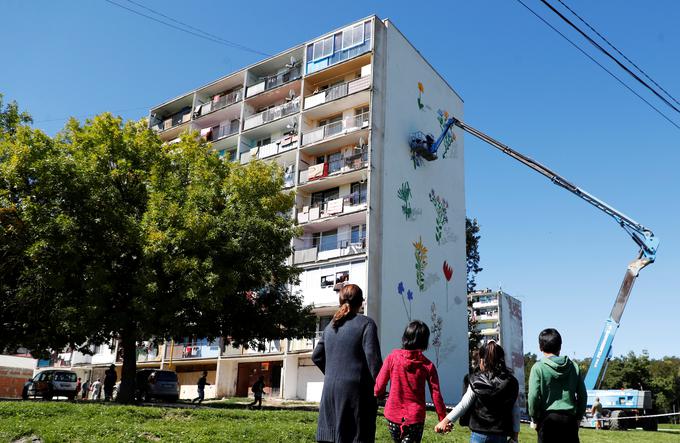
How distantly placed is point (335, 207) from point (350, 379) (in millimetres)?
29325

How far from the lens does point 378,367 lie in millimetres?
4836

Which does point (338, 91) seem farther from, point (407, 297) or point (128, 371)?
point (128, 371)

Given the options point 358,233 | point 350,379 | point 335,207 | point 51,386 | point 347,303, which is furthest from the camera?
point 335,207

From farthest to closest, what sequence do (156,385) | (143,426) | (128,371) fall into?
(156,385), (128,371), (143,426)

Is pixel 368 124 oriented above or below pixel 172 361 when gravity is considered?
above

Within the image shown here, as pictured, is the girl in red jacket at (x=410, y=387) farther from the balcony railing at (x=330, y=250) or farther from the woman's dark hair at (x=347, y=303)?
the balcony railing at (x=330, y=250)

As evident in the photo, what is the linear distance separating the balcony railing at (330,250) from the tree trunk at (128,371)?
12.6m

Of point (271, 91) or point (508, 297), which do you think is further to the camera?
point (508, 297)

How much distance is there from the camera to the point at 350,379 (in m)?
4.81

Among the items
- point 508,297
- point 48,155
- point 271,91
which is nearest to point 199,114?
point 271,91

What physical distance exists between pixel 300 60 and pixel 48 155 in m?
21.6

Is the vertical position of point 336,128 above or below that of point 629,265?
above

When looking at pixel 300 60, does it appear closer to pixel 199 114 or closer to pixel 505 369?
pixel 199 114

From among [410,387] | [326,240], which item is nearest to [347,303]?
[410,387]
